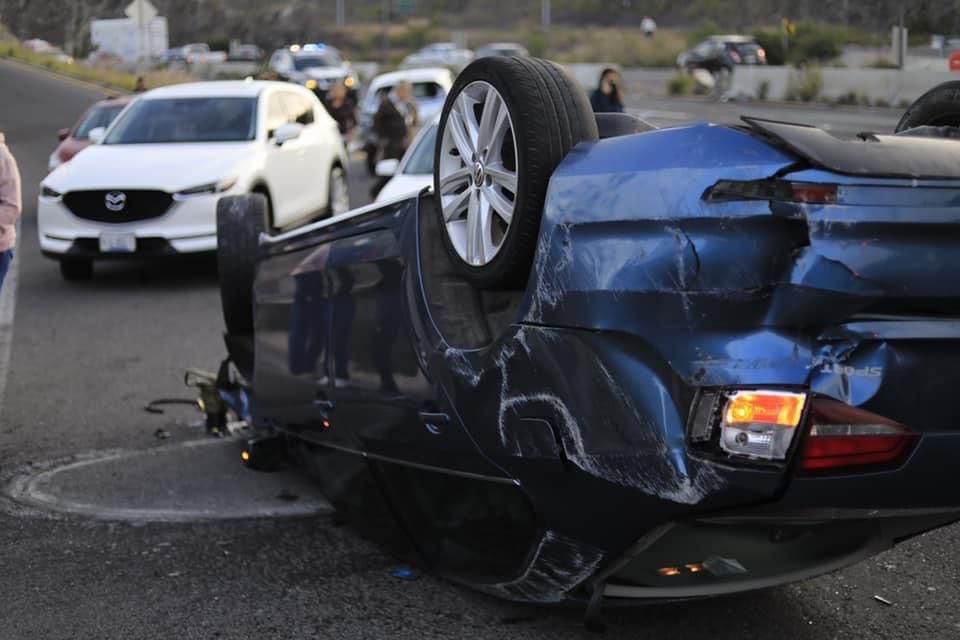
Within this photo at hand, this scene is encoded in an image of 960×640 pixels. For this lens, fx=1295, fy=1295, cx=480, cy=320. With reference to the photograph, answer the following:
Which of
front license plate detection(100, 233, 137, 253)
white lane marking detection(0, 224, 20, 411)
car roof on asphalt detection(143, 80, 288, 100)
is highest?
car roof on asphalt detection(143, 80, 288, 100)

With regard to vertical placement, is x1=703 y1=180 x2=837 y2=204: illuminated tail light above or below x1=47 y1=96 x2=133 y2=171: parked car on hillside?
above

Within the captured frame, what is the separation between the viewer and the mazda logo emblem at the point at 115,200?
11.8 m

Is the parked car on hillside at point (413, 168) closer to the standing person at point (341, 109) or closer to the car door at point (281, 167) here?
the car door at point (281, 167)

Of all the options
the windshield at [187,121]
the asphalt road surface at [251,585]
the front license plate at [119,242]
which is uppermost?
the windshield at [187,121]

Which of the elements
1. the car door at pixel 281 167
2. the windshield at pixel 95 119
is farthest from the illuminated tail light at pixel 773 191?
the windshield at pixel 95 119

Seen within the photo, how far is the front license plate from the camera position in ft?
A: 38.4

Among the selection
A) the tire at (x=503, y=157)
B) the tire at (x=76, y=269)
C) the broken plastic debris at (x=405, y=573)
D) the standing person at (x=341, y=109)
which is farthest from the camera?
the standing person at (x=341, y=109)

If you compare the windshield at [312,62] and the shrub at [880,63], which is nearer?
the shrub at [880,63]

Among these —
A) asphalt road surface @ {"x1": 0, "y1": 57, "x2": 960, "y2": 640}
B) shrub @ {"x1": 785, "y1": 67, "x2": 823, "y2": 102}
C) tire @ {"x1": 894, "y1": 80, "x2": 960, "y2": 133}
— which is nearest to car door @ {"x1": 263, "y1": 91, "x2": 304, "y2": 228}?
asphalt road surface @ {"x1": 0, "y1": 57, "x2": 960, "y2": 640}

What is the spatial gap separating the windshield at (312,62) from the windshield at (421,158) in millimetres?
34160

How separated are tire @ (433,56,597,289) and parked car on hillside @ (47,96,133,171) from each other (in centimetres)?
1313

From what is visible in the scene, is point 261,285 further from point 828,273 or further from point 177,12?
point 177,12

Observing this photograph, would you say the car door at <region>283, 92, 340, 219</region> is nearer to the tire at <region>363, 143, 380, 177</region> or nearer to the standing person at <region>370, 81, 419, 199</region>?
the standing person at <region>370, 81, 419, 199</region>

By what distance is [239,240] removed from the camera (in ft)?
19.9
